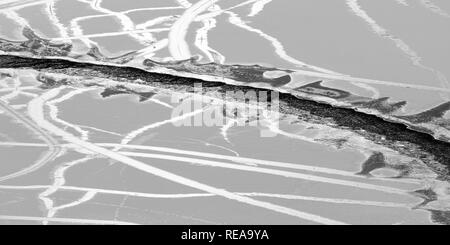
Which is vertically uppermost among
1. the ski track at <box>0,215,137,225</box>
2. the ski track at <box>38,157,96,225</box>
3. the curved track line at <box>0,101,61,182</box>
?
the curved track line at <box>0,101,61,182</box>

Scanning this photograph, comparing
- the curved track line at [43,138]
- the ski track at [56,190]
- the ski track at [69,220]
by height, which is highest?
the curved track line at [43,138]

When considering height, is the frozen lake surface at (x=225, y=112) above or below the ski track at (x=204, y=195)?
above

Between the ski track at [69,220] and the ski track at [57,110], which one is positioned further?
the ski track at [57,110]

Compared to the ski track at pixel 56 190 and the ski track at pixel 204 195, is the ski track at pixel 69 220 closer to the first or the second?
the ski track at pixel 56 190

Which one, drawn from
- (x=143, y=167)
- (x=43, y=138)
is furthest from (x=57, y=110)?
(x=143, y=167)

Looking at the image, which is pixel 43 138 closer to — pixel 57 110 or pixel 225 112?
pixel 57 110

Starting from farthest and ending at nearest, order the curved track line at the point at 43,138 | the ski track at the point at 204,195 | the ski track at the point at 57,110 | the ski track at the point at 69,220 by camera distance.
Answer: the ski track at the point at 57,110 → the curved track line at the point at 43,138 → the ski track at the point at 204,195 → the ski track at the point at 69,220

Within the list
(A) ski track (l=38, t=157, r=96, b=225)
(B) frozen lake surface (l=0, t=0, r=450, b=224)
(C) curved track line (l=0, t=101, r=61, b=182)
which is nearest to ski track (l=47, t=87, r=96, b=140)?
(B) frozen lake surface (l=0, t=0, r=450, b=224)

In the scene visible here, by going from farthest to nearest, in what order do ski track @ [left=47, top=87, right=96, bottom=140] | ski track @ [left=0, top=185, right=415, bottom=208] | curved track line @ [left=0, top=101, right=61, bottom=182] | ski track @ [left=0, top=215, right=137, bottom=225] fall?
ski track @ [left=47, top=87, right=96, bottom=140], curved track line @ [left=0, top=101, right=61, bottom=182], ski track @ [left=0, top=185, right=415, bottom=208], ski track @ [left=0, top=215, right=137, bottom=225]

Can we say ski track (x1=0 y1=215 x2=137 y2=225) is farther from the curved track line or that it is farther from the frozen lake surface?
the curved track line

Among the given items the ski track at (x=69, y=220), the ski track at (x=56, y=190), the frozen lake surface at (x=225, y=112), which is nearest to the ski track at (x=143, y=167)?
the frozen lake surface at (x=225, y=112)

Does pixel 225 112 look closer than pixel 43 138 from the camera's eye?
No
